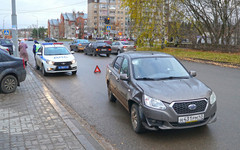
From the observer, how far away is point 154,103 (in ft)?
15.5

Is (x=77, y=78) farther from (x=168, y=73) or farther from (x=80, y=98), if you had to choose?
(x=168, y=73)

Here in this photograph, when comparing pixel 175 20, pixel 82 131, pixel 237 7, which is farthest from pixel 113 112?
pixel 175 20

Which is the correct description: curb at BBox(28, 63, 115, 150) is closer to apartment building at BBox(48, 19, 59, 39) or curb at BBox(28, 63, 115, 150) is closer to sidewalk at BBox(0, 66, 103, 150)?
sidewalk at BBox(0, 66, 103, 150)

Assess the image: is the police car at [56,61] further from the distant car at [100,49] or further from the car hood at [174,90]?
the distant car at [100,49]

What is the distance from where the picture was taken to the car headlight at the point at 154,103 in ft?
15.3

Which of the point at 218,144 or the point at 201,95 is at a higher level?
the point at 201,95

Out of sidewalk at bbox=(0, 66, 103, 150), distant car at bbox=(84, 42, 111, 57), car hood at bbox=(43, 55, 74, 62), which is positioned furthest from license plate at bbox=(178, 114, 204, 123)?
distant car at bbox=(84, 42, 111, 57)

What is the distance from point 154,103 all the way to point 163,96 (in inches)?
8.2

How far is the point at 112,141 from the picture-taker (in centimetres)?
498

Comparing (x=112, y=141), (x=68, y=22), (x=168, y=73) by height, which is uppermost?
(x=68, y=22)

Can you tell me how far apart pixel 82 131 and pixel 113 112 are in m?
1.69

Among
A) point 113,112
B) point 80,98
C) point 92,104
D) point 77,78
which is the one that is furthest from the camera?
point 77,78

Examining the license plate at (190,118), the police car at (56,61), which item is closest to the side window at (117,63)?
the license plate at (190,118)

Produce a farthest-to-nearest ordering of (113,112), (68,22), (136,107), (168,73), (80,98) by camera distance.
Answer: (68,22)
(80,98)
(113,112)
(168,73)
(136,107)
